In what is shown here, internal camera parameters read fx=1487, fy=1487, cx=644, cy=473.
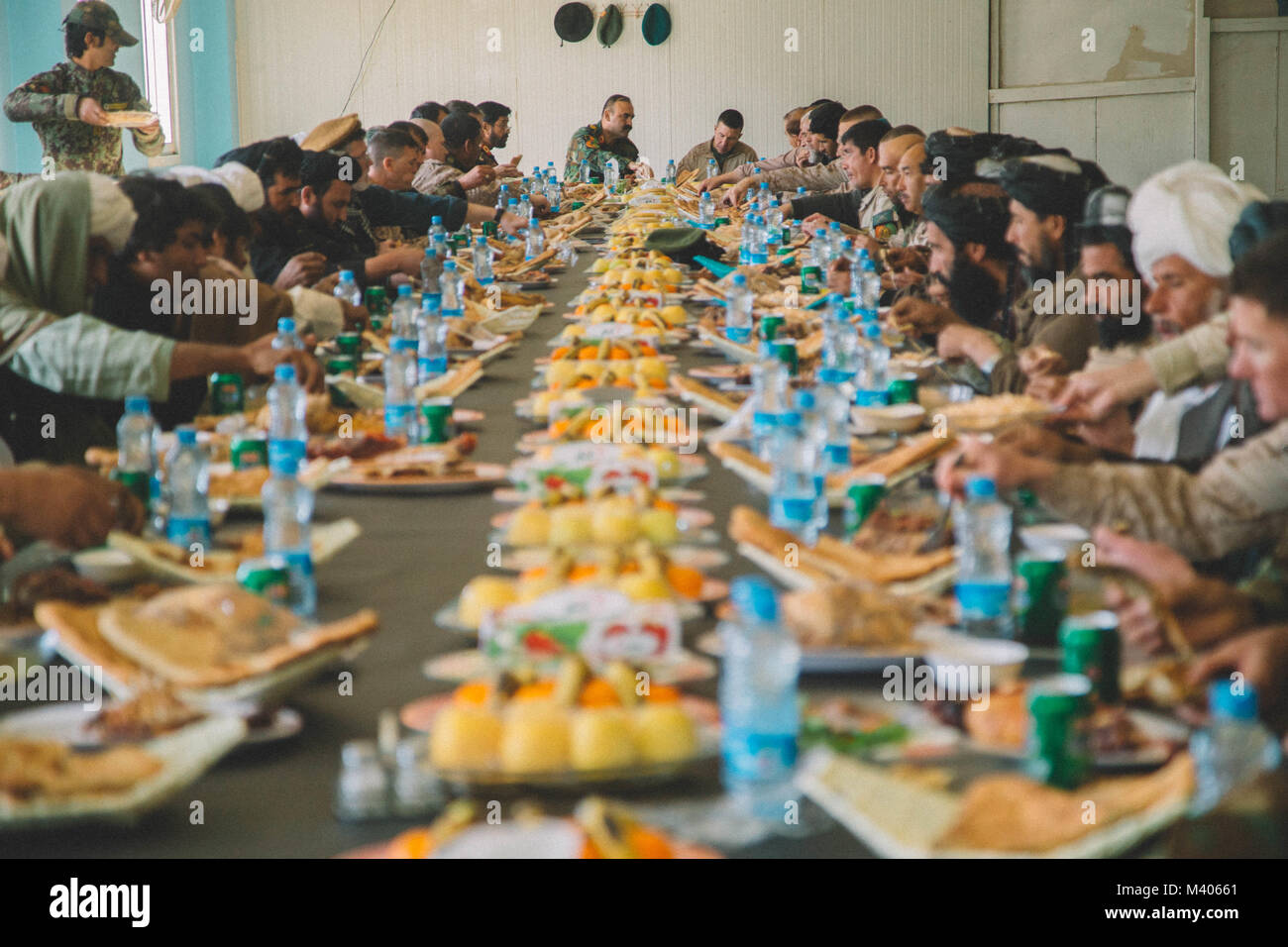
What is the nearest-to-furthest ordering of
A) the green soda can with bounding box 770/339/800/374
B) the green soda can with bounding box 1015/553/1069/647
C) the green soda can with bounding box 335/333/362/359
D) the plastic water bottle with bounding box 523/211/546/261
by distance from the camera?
1. the green soda can with bounding box 1015/553/1069/647
2. the green soda can with bounding box 770/339/800/374
3. the green soda can with bounding box 335/333/362/359
4. the plastic water bottle with bounding box 523/211/546/261

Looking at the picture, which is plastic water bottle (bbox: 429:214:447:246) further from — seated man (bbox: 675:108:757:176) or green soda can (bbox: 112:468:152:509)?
seated man (bbox: 675:108:757:176)

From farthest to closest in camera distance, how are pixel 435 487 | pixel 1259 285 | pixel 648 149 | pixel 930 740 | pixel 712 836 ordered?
pixel 648 149 → pixel 435 487 → pixel 1259 285 → pixel 930 740 → pixel 712 836

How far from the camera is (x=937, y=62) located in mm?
11406

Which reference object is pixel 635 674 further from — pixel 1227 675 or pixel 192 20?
pixel 192 20

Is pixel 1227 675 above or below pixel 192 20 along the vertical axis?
below

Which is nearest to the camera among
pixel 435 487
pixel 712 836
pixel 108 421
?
pixel 712 836

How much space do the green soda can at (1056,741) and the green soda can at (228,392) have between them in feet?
6.19

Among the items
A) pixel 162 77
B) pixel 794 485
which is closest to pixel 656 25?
pixel 162 77

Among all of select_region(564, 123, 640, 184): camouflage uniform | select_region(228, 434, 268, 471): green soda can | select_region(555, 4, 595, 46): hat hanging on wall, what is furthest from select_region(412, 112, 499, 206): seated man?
select_region(228, 434, 268, 471): green soda can

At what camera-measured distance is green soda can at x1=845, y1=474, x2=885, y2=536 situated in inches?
74.8

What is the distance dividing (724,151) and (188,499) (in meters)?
8.54

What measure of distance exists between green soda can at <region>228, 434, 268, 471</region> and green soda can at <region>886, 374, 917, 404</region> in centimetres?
115

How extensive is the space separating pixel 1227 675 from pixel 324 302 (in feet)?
9.48

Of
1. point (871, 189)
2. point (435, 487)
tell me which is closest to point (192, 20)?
point (871, 189)
